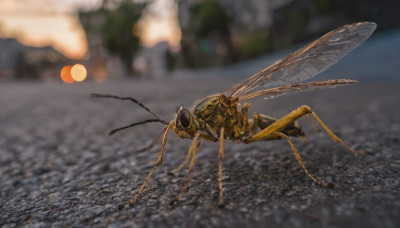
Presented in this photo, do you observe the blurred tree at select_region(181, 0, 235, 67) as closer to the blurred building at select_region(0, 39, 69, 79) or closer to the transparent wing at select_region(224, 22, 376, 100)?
the blurred building at select_region(0, 39, 69, 79)

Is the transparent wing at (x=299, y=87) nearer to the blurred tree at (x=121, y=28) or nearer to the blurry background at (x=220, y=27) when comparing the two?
the blurry background at (x=220, y=27)

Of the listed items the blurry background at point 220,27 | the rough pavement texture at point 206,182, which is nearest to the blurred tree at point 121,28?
the blurry background at point 220,27

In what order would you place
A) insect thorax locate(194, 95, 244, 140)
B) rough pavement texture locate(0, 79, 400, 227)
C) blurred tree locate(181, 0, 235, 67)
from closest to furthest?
rough pavement texture locate(0, 79, 400, 227), insect thorax locate(194, 95, 244, 140), blurred tree locate(181, 0, 235, 67)

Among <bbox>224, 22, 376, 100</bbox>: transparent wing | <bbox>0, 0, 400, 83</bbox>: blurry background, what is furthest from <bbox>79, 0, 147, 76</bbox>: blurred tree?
<bbox>224, 22, 376, 100</bbox>: transparent wing

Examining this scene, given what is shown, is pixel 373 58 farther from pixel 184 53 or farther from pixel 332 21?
pixel 184 53

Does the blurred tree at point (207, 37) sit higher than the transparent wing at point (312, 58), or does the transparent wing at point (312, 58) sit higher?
the blurred tree at point (207, 37)
